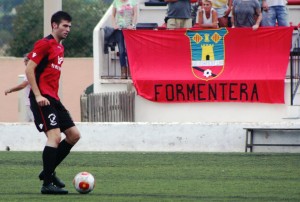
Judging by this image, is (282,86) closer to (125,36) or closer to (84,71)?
(125,36)

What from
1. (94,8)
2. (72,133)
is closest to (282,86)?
(72,133)

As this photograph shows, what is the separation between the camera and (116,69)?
2609 centimetres

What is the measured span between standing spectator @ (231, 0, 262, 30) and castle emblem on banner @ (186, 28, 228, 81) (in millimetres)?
363

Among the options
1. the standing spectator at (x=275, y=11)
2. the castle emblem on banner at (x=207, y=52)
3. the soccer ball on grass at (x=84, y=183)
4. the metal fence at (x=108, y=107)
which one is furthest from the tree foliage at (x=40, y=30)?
the soccer ball on grass at (x=84, y=183)

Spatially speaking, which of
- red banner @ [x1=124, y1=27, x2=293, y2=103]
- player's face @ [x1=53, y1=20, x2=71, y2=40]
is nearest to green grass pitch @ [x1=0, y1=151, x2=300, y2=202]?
player's face @ [x1=53, y1=20, x2=71, y2=40]

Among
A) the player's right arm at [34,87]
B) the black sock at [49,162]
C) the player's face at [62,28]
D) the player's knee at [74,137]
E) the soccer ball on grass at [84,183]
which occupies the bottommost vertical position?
the soccer ball on grass at [84,183]

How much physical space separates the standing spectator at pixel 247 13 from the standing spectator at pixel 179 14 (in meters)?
0.95

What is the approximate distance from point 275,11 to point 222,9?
110 cm

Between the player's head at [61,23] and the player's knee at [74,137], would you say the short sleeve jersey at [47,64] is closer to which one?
the player's head at [61,23]

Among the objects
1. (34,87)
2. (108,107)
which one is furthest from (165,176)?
(108,107)

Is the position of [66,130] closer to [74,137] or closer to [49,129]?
[74,137]

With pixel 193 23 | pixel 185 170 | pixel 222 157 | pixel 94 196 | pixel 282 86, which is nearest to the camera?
pixel 94 196

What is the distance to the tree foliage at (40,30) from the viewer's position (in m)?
51.5

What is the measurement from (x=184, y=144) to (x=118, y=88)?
4.26 meters
